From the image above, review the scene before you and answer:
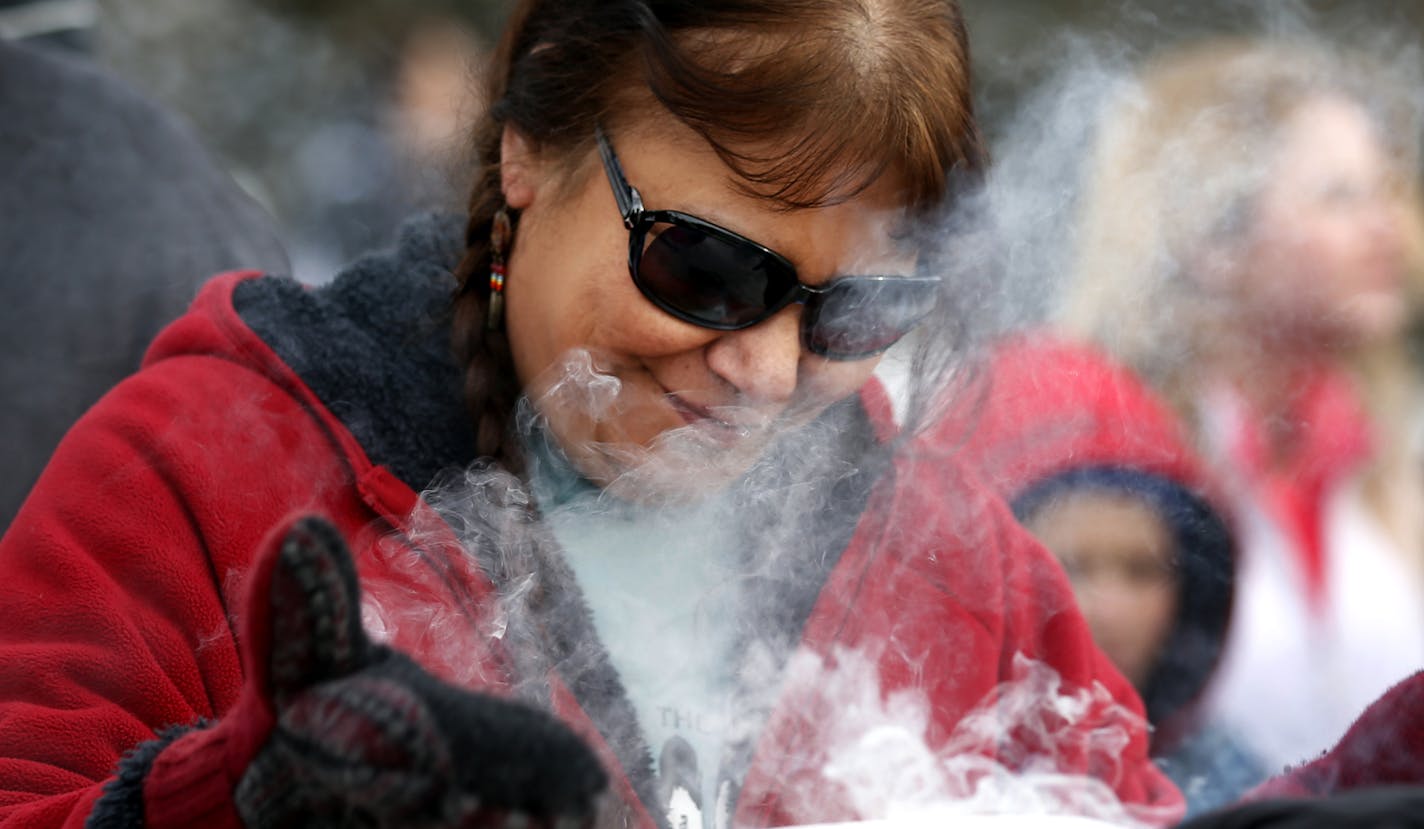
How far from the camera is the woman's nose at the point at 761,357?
1.57m

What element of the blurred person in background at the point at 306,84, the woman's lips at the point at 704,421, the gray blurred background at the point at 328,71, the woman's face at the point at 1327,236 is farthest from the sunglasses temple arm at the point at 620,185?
the blurred person in background at the point at 306,84

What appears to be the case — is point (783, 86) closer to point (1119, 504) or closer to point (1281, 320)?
point (1119, 504)

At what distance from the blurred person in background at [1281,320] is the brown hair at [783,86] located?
66 cm

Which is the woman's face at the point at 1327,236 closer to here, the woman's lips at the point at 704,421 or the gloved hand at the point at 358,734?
the woman's lips at the point at 704,421

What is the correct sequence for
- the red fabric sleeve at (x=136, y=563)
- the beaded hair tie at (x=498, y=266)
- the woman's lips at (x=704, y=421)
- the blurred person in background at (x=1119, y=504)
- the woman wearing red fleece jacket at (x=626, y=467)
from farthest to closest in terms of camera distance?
the blurred person in background at (x=1119, y=504)
the beaded hair tie at (x=498, y=266)
the woman's lips at (x=704, y=421)
the woman wearing red fleece jacket at (x=626, y=467)
the red fabric sleeve at (x=136, y=563)

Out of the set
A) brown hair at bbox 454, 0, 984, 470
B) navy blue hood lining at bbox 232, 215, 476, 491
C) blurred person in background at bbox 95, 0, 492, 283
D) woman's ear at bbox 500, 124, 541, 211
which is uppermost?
brown hair at bbox 454, 0, 984, 470

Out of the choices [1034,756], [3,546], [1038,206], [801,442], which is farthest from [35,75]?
[1034,756]

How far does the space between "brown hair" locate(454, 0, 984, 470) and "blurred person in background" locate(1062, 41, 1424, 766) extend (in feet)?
2.17

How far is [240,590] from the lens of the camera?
150cm

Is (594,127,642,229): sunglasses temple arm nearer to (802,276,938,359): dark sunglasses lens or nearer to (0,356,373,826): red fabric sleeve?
(802,276,938,359): dark sunglasses lens

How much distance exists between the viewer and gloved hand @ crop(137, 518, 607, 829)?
2.68ft

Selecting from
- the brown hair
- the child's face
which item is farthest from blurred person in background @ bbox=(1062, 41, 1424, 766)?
the brown hair

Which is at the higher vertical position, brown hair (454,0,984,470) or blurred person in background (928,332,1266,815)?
brown hair (454,0,984,470)

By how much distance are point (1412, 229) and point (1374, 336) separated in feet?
1.20
